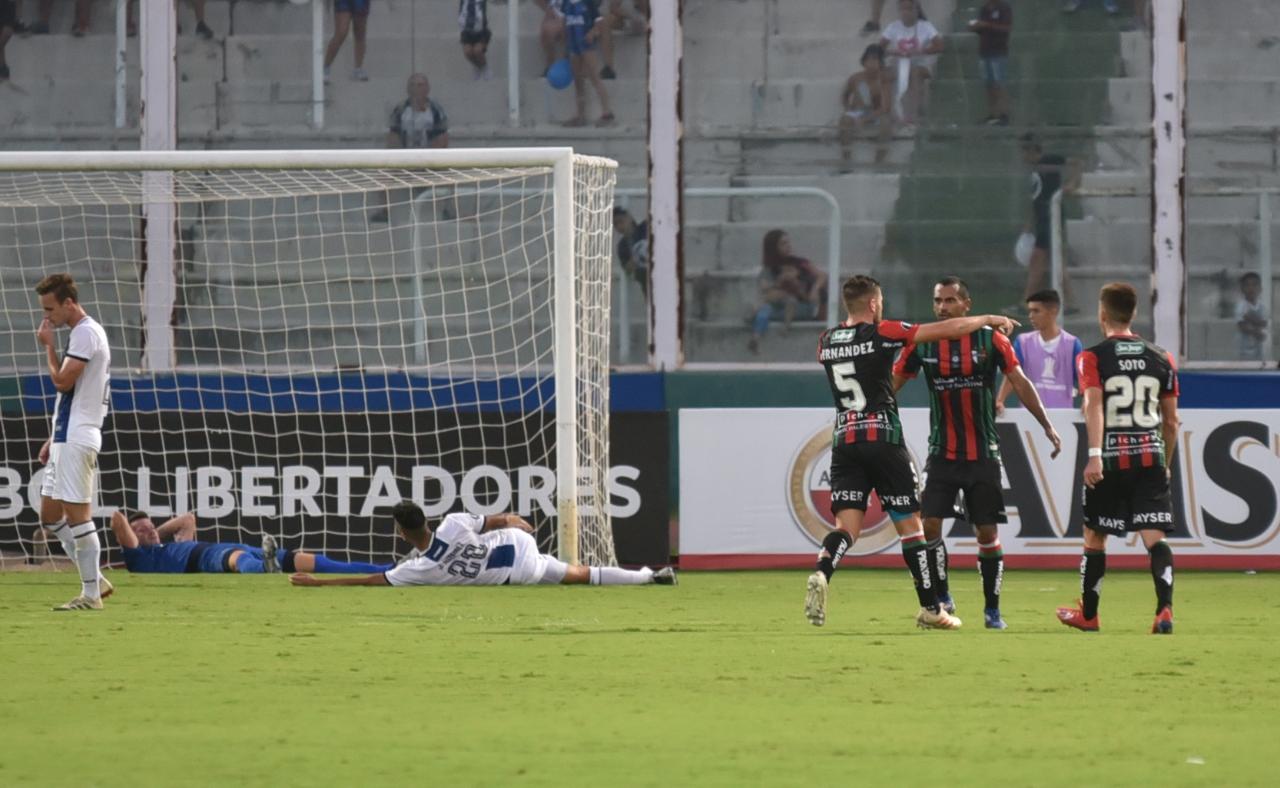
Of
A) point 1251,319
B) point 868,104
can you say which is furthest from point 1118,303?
point 868,104

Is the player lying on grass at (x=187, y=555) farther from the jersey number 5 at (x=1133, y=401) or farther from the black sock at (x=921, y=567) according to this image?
the jersey number 5 at (x=1133, y=401)

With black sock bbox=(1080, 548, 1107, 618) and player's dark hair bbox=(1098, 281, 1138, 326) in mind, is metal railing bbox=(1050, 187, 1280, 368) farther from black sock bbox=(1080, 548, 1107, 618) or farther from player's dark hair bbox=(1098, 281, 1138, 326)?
black sock bbox=(1080, 548, 1107, 618)

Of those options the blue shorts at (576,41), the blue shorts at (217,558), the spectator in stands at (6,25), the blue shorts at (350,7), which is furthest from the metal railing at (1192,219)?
the spectator in stands at (6,25)

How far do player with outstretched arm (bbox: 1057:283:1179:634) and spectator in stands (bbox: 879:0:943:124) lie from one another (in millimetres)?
8128

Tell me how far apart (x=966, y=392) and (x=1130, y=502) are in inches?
36.4

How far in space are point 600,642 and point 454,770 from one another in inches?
144

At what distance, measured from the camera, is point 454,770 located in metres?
5.08

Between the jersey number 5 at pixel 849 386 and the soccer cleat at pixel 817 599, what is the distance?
0.87 m

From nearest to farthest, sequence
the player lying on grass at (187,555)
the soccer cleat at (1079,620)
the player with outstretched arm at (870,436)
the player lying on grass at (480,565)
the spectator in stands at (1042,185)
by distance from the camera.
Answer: the soccer cleat at (1079,620)
the player with outstretched arm at (870,436)
the player lying on grass at (480,565)
the player lying on grass at (187,555)
the spectator in stands at (1042,185)

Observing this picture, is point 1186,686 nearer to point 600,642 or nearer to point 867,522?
point 600,642

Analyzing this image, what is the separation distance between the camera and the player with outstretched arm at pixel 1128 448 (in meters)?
9.18

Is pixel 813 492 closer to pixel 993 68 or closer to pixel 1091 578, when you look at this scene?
pixel 993 68

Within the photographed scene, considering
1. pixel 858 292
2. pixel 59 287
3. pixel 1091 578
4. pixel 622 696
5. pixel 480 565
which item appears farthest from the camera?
pixel 480 565

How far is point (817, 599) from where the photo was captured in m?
9.14
